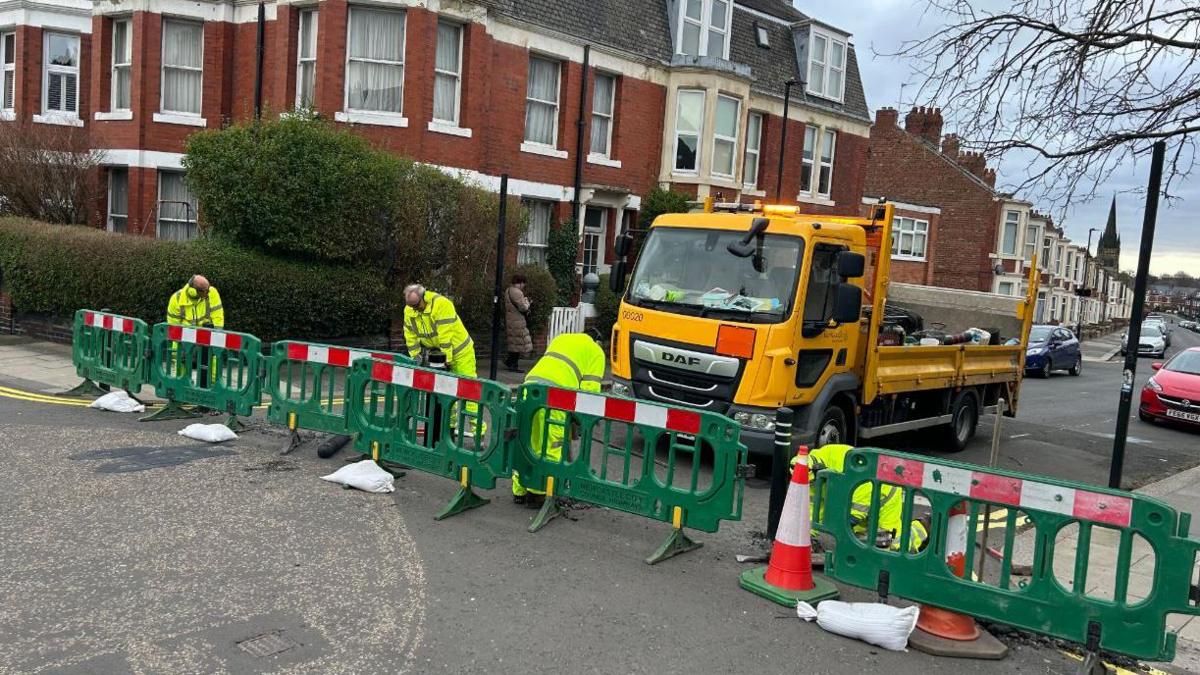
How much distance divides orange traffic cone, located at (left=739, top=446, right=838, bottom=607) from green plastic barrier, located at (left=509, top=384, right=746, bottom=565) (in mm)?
474

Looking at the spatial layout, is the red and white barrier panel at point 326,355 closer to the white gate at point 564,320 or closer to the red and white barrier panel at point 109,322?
the red and white barrier panel at point 109,322

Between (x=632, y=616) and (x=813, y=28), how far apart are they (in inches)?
915

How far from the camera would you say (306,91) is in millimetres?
17719

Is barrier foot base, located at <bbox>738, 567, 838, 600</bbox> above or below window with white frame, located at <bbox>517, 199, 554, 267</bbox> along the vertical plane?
below

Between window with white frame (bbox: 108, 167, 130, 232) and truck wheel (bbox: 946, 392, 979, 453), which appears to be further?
window with white frame (bbox: 108, 167, 130, 232)

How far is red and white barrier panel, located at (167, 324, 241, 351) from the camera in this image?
29.6ft

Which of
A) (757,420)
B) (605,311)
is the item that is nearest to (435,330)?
(757,420)

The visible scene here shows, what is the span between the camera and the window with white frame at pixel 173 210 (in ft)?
62.3

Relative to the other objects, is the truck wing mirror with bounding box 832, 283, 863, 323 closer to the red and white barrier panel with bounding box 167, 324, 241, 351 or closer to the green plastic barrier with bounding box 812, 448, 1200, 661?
the green plastic barrier with bounding box 812, 448, 1200, 661

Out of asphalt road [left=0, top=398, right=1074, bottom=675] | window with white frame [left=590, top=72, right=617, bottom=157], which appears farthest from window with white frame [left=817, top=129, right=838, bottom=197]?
asphalt road [left=0, top=398, right=1074, bottom=675]

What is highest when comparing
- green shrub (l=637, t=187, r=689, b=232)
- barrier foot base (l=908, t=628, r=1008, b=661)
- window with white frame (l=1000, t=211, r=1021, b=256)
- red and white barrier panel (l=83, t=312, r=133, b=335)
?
window with white frame (l=1000, t=211, r=1021, b=256)

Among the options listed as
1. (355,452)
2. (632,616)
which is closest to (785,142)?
(355,452)

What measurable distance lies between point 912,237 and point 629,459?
117 ft

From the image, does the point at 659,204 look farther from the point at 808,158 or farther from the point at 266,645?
the point at 266,645
